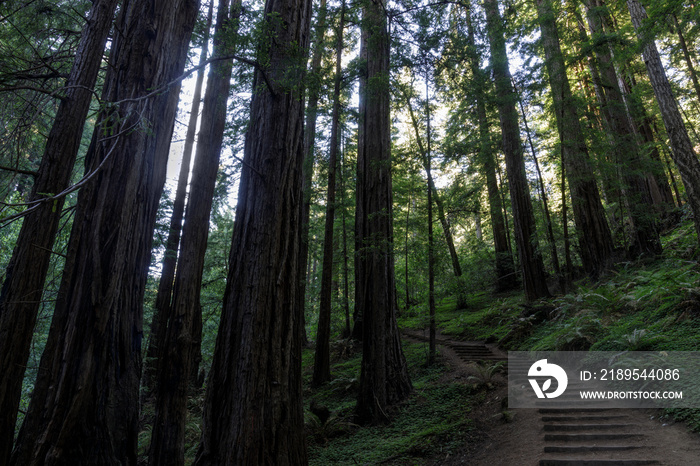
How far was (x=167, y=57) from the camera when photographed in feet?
12.0

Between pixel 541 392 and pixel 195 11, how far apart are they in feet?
24.6

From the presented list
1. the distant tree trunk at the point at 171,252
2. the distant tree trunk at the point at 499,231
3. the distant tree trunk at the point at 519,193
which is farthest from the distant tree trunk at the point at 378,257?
the distant tree trunk at the point at 499,231

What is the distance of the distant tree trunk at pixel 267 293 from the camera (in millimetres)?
2959

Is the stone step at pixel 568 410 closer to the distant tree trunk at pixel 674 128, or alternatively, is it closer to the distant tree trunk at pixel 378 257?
the distant tree trunk at pixel 378 257

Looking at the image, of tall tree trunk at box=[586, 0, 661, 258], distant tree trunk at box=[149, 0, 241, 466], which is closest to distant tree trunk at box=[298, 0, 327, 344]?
distant tree trunk at box=[149, 0, 241, 466]

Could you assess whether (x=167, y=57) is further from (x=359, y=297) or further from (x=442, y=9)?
(x=359, y=297)

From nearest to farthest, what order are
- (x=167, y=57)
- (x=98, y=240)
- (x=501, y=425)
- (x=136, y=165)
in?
(x=98, y=240)
(x=136, y=165)
(x=167, y=57)
(x=501, y=425)

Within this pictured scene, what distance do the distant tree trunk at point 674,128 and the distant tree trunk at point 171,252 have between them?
950cm

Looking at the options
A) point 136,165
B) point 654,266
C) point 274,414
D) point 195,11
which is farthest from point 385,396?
point 654,266

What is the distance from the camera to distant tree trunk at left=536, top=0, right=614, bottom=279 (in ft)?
28.1

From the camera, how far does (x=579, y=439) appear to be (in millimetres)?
4059

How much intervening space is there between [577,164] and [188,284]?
10.3 meters

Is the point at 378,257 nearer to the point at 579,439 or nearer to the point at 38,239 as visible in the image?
the point at 579,439

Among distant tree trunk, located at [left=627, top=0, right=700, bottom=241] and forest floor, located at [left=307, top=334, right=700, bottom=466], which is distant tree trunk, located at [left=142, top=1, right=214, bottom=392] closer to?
forest floor, located at [left=307, top=334, right=700, bottom=466]
